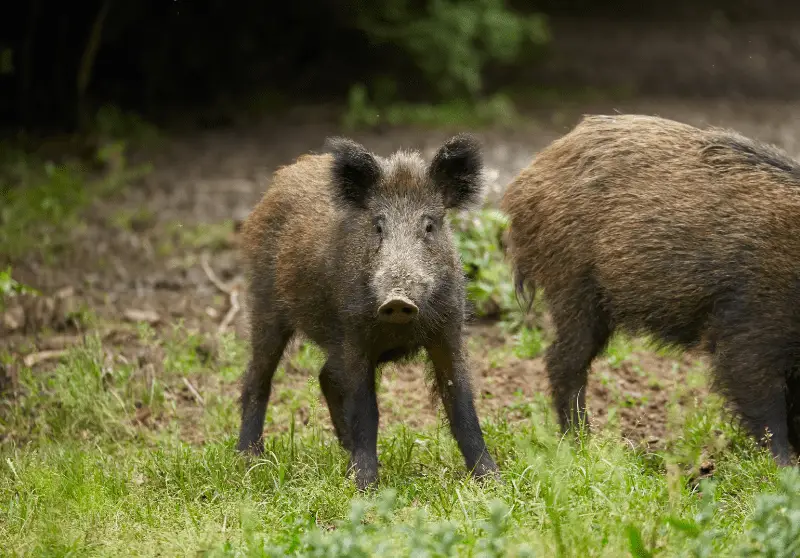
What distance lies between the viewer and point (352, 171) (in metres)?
5.13

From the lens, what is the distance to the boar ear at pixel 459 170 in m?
5.16

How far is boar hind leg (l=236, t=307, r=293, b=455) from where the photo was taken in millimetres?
5766

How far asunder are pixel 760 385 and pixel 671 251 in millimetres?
771

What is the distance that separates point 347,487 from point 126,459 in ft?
4.27

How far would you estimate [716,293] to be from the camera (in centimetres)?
524

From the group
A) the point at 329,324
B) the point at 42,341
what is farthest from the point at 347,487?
the point at 42,341

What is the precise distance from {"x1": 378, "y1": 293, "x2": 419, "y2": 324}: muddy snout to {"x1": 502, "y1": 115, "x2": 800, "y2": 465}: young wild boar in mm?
1303

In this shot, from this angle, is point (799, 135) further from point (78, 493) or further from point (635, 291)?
point (78, 493)

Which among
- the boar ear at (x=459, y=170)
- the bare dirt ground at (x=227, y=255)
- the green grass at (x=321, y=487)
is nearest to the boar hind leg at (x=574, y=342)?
the green grass at (x=321, y=487)

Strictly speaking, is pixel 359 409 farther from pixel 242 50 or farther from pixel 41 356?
pixel 242 50

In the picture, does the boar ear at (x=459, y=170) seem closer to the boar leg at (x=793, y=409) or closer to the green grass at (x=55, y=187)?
the boar leg at (x=793, y=409)

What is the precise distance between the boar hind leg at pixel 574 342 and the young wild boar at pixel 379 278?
2.19ft

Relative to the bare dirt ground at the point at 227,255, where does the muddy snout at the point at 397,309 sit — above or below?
above

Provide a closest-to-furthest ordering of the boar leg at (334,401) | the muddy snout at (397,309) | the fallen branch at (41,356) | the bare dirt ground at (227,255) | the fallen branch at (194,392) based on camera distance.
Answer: the muddy snout at (397,309), the boar leg at (334,401), the fallen branch at (194,392), the bare dirt ground at (227,255), the fallen branch at (41,356)
